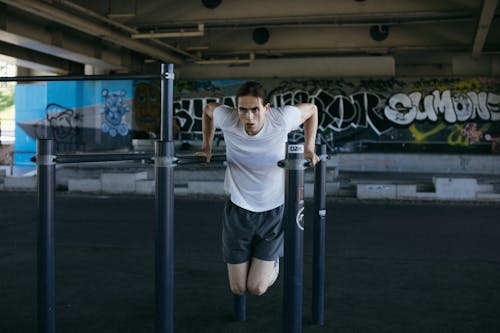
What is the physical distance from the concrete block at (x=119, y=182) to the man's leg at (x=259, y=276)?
425 inches

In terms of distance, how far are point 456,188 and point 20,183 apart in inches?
446

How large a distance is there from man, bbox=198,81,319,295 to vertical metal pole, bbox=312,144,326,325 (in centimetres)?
40

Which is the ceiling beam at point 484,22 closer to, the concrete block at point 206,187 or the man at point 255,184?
the concrete block at point 206,187

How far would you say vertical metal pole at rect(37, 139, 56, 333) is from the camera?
338 centimetres

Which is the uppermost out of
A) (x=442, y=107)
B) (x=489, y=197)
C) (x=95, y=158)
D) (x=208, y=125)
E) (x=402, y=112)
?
(x=442, y=107)

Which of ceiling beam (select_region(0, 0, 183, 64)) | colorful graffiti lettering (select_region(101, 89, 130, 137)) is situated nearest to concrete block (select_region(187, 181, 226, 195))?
ceiling beam (select_region(0, 0, 183, 64))

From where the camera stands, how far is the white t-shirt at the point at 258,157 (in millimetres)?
4012

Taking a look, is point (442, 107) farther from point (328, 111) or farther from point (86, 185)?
point (86, 185)

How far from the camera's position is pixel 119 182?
577 inches

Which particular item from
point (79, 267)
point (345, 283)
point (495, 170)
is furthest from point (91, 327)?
point (495, 170)

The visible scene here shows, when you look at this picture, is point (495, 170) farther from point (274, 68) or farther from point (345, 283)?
point (345, 283)

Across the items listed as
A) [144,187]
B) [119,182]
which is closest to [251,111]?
[144,187]

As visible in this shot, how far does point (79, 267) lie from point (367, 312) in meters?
3.43

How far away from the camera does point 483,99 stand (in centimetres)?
2412
